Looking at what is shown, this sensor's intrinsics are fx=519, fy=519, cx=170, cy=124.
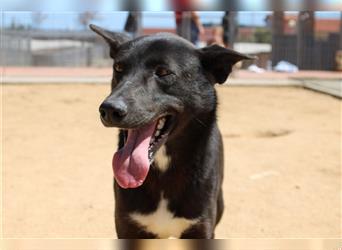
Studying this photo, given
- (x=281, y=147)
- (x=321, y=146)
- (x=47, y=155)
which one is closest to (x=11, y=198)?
(x=47, y=155)

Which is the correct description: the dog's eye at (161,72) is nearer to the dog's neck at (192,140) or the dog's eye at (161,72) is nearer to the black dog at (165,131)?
the black dog at (165,131)

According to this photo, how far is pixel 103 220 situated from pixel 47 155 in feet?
7.07

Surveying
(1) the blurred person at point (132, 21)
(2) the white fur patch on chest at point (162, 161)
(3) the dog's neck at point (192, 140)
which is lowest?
(2) the white fur patch on chest at point (162, 161)

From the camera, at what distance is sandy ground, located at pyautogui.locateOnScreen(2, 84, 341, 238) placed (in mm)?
3775

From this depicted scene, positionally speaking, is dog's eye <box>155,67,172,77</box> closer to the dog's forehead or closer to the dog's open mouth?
the dog's forehead

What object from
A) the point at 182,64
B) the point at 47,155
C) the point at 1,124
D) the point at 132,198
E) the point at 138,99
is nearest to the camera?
the point at 138,99

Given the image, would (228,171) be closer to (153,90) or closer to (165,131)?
(165,131)

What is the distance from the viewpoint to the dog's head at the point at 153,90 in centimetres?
207

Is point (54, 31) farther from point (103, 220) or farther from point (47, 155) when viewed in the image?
A: point (103, 220)

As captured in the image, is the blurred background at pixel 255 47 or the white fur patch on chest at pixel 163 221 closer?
the white fur patch on chest at pixel 163 221

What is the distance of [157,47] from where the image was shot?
2.39 m

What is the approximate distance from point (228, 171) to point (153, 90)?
10.3 feet

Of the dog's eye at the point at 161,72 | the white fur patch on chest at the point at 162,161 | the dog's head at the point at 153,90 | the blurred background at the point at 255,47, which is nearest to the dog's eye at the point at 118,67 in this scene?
the dog's head at the point at 153,90

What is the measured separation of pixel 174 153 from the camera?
2.70m
